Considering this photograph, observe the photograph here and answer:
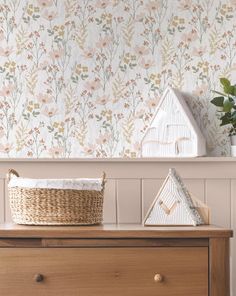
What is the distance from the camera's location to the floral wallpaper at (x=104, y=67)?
8.23 feet

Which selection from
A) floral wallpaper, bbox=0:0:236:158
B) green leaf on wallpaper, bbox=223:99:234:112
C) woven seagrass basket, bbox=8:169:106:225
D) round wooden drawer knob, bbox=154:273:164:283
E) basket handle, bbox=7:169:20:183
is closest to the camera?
round wooden drawer knob, bbox=154:273:164:283

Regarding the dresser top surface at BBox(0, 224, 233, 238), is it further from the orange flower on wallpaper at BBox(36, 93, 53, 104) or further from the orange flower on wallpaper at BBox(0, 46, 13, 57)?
the orange flower on wallpaper at BBox(0, 46, 13, 57)

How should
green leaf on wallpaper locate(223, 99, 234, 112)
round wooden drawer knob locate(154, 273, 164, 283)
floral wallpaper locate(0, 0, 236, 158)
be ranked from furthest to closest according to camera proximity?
floral wallpaper locate(0, 0, 236, 158), green leaf on wallpaper locate(223, 99, 234, 112), round wooden drawer knob locate(154, 273, 164, 283)

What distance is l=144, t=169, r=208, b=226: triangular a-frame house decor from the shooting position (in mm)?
2166

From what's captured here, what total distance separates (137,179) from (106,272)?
1.79 feet

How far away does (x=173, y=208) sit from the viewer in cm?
219

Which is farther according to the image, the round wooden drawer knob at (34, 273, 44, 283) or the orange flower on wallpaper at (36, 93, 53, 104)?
the orange flower on wallpaper at (36, 93, 53, 104)

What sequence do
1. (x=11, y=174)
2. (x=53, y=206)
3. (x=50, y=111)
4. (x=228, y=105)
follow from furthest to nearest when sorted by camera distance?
(x=50, y=111) < (x=228, y=105) < (x=11, y=174) < (x=53, y=206)

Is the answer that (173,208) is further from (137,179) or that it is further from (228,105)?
(228,105)

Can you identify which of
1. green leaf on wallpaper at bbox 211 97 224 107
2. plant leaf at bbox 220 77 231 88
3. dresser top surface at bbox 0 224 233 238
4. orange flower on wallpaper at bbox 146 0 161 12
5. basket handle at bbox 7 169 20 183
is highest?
orange flower on wallpaper at bbox 146 0 161 12

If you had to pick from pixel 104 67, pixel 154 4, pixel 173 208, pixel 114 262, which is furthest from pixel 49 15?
pixel 114 262

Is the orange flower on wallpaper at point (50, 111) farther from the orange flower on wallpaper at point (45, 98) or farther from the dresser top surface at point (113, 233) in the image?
the dresser top surface at point (113, 233)

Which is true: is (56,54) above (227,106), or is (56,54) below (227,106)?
above

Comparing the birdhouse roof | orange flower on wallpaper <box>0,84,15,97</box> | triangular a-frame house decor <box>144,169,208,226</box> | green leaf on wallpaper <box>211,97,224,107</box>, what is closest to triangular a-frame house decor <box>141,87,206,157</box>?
the birdhouse roof
